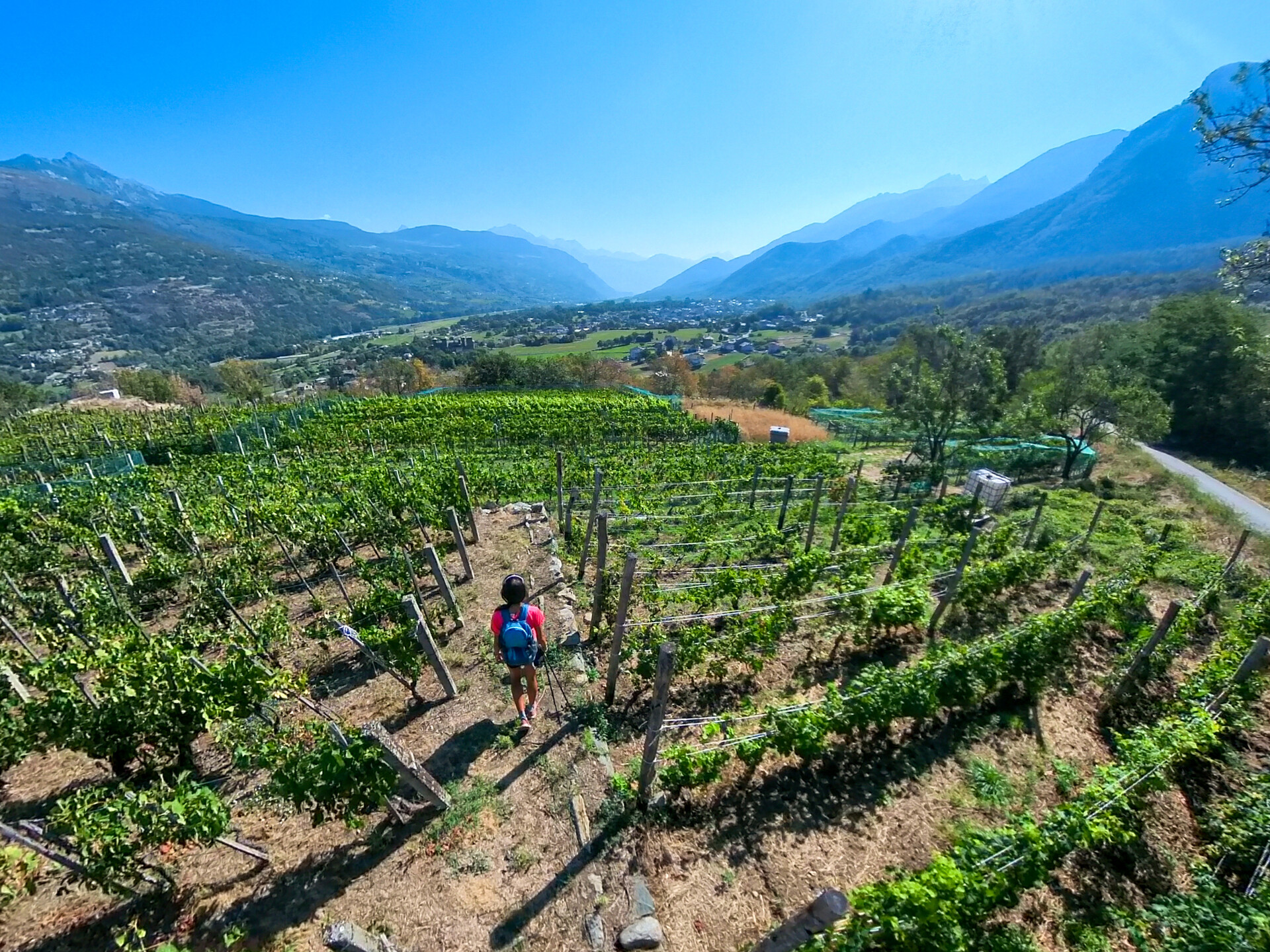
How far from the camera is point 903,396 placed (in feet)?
71.6

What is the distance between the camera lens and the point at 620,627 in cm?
644

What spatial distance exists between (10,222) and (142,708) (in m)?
325

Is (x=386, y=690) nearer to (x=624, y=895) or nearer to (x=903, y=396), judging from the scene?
(x=624, y=895)

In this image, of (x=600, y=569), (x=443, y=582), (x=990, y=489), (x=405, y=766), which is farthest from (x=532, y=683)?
(x=990, y=489)

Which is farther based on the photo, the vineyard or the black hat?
the black hat

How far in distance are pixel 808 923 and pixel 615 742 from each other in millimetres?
3453

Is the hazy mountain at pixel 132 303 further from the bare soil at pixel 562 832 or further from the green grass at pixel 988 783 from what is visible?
the green grass at pixel 988 783

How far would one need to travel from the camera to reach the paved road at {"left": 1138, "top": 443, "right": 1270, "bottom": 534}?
54.8ft

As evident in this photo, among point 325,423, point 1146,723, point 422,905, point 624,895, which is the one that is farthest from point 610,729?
point 325,423

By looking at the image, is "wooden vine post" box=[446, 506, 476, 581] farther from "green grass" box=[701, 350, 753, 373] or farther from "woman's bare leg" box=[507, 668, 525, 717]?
"green grass" box=[701, 350, 753, 373]

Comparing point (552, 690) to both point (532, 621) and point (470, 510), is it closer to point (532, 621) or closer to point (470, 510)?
point (532, 621)

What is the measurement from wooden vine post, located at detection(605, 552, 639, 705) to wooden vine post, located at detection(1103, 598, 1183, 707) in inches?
288

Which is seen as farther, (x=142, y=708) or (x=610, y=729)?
(x=610, y=729)

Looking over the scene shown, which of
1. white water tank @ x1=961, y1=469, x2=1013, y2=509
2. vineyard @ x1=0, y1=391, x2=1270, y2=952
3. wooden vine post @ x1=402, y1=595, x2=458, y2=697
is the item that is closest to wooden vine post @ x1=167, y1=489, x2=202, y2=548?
vineyard @ x1=0, y1=391, x2=1270, y2=952
